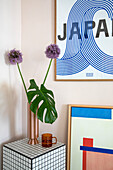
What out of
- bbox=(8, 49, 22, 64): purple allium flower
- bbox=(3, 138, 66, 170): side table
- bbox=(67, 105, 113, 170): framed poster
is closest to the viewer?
bbox=(3, 138, 66, 170): side table

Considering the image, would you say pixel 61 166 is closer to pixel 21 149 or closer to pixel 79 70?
pixel 21 149

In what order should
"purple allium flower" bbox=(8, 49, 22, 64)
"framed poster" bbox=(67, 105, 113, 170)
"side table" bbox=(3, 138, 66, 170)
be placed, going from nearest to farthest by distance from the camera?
"side table" bbox=(3, 138, 66, 170) < "framed poster" bbox=(67, 105, 113, 170) < "purple allium flower" bbox=(8, 49, 22, 64)

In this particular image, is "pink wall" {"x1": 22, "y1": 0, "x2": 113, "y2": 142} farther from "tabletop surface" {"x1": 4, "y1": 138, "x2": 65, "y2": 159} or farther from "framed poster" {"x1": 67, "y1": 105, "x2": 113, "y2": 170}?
"tabletop surface" {"x1": 4, "y1": 138, "x2": 65, "y2": 159}

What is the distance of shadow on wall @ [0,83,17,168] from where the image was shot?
5.20 feet

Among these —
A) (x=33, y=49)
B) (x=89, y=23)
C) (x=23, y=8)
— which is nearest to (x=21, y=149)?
(x=33, y=49)

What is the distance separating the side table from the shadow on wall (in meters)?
0.15

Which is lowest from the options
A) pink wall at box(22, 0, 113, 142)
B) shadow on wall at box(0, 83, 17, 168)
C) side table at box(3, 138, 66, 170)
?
side table at box(3, 138, 66, 170)

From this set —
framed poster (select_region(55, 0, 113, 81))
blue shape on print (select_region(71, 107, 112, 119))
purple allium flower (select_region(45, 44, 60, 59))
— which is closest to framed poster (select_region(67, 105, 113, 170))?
blue shape on print (select_region(71, 107, 112, 119))

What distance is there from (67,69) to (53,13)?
51 centimetres

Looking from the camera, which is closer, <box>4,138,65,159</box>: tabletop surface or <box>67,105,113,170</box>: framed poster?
<box>4,138,65,159</box>: tabletop surface

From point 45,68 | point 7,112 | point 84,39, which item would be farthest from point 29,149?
point 84,39

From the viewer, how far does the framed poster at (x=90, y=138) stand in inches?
56.8

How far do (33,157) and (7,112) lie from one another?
1.72ft

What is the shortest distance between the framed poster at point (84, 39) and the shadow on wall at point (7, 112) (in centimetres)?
44
